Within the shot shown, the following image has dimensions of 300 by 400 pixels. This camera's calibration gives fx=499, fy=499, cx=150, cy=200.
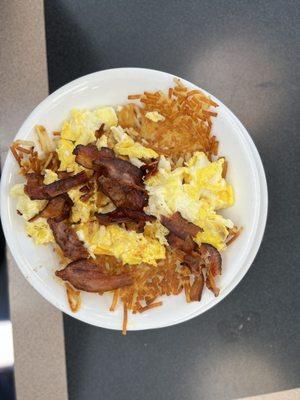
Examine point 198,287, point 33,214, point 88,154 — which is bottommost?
point 198,287

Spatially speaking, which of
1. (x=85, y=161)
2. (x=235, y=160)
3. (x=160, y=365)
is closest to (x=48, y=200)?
(x=85, y=161)

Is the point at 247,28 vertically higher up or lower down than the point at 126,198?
higher up

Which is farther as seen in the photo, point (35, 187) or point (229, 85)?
point (229, 85)

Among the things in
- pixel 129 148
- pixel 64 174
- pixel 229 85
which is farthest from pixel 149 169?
pixel 229 85

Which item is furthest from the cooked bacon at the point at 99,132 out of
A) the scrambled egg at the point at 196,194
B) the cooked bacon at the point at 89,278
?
the cooked bacon at the point at 89,278

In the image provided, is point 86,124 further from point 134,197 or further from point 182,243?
point 182,243

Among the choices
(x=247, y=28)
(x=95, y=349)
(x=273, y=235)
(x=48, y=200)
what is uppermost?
(x=247, y=28)

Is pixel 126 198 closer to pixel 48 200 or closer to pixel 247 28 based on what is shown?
pixel 48 200

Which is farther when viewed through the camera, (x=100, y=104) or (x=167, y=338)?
(x=167, y=338)
